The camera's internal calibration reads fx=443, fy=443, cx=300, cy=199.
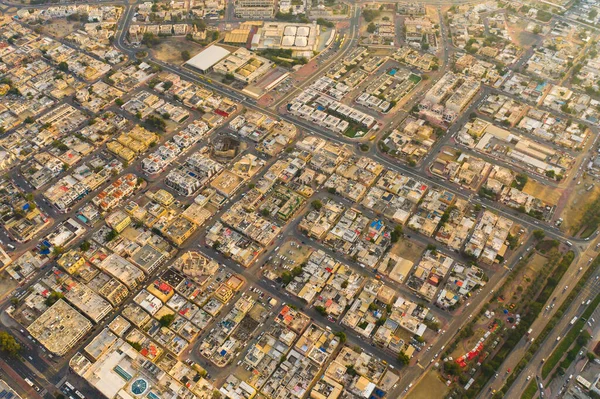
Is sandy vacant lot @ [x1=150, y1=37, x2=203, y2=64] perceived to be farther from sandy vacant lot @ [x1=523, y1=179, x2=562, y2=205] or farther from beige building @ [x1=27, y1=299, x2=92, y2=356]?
sandy vacant lot @ [x1=523, y1=179, x2=562, y2=205]

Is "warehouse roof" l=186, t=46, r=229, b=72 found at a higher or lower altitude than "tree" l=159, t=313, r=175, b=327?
higher

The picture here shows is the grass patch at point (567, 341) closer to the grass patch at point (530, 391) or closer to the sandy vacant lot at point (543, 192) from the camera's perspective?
the grass patch at point (530, 391)

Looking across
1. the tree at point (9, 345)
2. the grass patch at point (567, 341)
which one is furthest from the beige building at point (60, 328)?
the grass patch at point (567, 341)

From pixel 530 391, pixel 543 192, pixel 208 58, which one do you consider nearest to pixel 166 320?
pixel 530 391

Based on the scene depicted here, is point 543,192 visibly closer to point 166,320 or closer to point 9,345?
point 166,320

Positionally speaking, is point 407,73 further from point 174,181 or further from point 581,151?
point 174,181

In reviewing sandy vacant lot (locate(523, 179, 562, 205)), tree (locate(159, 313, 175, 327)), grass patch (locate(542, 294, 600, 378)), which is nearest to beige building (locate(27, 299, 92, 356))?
tree (locate(159, 313, 175, 327))
